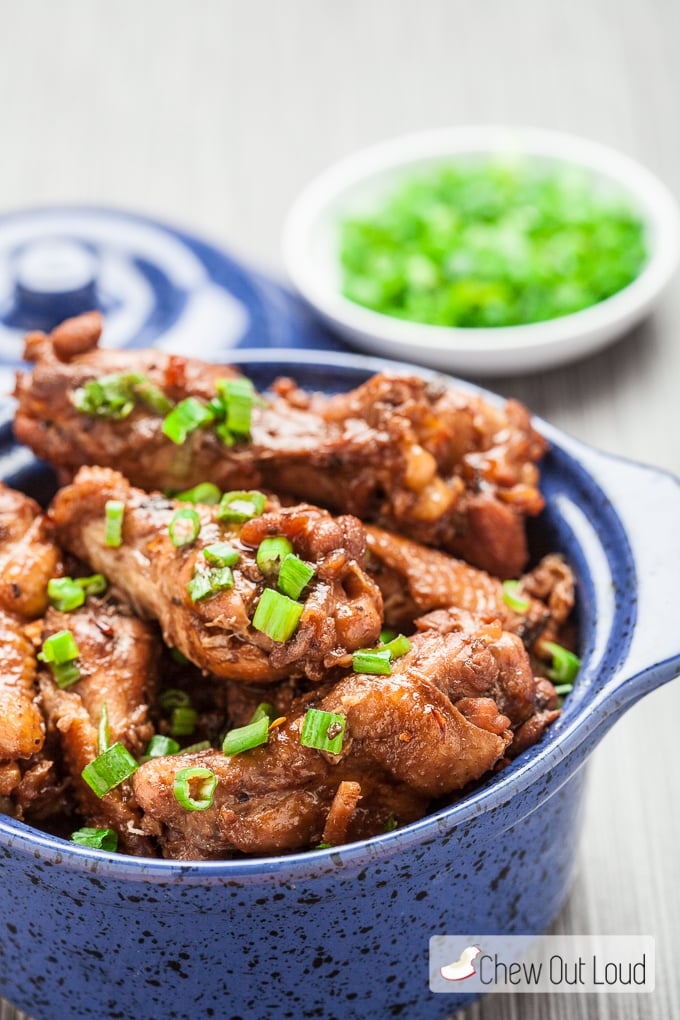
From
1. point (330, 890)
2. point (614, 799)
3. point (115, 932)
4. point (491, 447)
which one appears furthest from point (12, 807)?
point (614, 799)

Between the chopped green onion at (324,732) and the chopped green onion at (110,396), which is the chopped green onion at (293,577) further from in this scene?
the chopped green onion at (110,396)

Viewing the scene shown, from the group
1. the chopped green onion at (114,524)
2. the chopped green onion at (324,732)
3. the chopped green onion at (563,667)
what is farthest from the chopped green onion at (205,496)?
the chopped green onion at (563,667)

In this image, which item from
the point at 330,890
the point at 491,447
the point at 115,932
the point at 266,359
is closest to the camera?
the point at 330,890

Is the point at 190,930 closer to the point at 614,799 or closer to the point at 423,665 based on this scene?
the point at 423,665

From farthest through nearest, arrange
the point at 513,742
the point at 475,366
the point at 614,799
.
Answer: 1. the point at 475,366
2. the point at 614,799
3. the point at 513,742

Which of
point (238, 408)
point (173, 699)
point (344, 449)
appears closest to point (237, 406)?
point (238, 408)

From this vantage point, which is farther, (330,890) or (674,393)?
(674,393)
